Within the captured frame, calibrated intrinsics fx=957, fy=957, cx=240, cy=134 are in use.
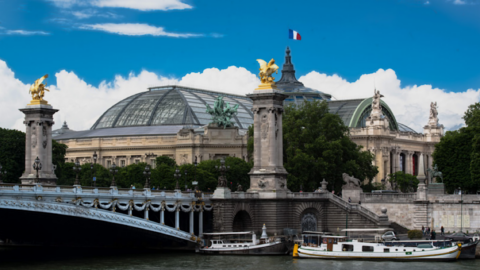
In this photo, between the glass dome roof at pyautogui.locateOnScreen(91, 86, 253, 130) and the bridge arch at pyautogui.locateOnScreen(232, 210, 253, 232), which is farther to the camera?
the glass dome roof at pyautogui.locateOnScreen(91, 86, 253, 130)

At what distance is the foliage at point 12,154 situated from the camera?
10119 centimetres

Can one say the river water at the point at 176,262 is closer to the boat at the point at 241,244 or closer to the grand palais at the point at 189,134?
the boat at the point at 241,244

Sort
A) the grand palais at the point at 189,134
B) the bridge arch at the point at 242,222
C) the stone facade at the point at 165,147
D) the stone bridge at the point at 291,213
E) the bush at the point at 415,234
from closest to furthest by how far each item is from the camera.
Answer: the bush at the point at 415,234 < the stone bridge at the point at 291,213 < the bridge arch at the point at 242,222 < the stone facade at the point at 165,147 < the grand palais at the point at 189,134

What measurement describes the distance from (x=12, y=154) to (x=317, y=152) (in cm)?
3270

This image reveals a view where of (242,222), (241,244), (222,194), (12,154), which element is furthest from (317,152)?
(12,154)

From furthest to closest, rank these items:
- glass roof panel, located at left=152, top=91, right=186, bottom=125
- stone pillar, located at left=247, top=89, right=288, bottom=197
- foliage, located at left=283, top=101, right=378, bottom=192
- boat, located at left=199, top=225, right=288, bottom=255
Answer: glass roof panel, located at left=152, top=91, right=186, bottom=125
foliage, located at left=283, top=101, right=378, bottom=192
stone pillar, located at left=247, top=89, right=288, bottom=197
boat, located at left=199, top=225, right=288, bottom=255

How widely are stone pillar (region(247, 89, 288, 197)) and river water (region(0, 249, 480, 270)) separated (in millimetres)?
8586

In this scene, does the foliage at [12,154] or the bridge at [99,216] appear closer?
the bridge at [99,216]

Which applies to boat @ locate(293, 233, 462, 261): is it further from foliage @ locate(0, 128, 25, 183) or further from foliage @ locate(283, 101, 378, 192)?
foliage @ locate(0, 128, 25, 183)

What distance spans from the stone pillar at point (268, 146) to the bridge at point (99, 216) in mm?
5189

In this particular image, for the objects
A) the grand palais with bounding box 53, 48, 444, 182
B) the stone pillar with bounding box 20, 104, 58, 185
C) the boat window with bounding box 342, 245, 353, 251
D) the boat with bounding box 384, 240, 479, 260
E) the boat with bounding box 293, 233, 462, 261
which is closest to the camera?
the boat with bounding box 293, 233, 462, 261

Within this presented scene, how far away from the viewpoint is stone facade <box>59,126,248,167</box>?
479 feet

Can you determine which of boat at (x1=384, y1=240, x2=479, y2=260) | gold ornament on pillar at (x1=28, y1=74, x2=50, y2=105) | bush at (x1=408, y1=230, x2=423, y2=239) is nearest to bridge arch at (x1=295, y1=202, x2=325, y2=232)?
bush at (x1=408, y1=230, x2=423, y2=239)

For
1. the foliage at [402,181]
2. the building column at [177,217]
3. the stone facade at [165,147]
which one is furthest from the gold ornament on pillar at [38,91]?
the foliage at [402,181]
